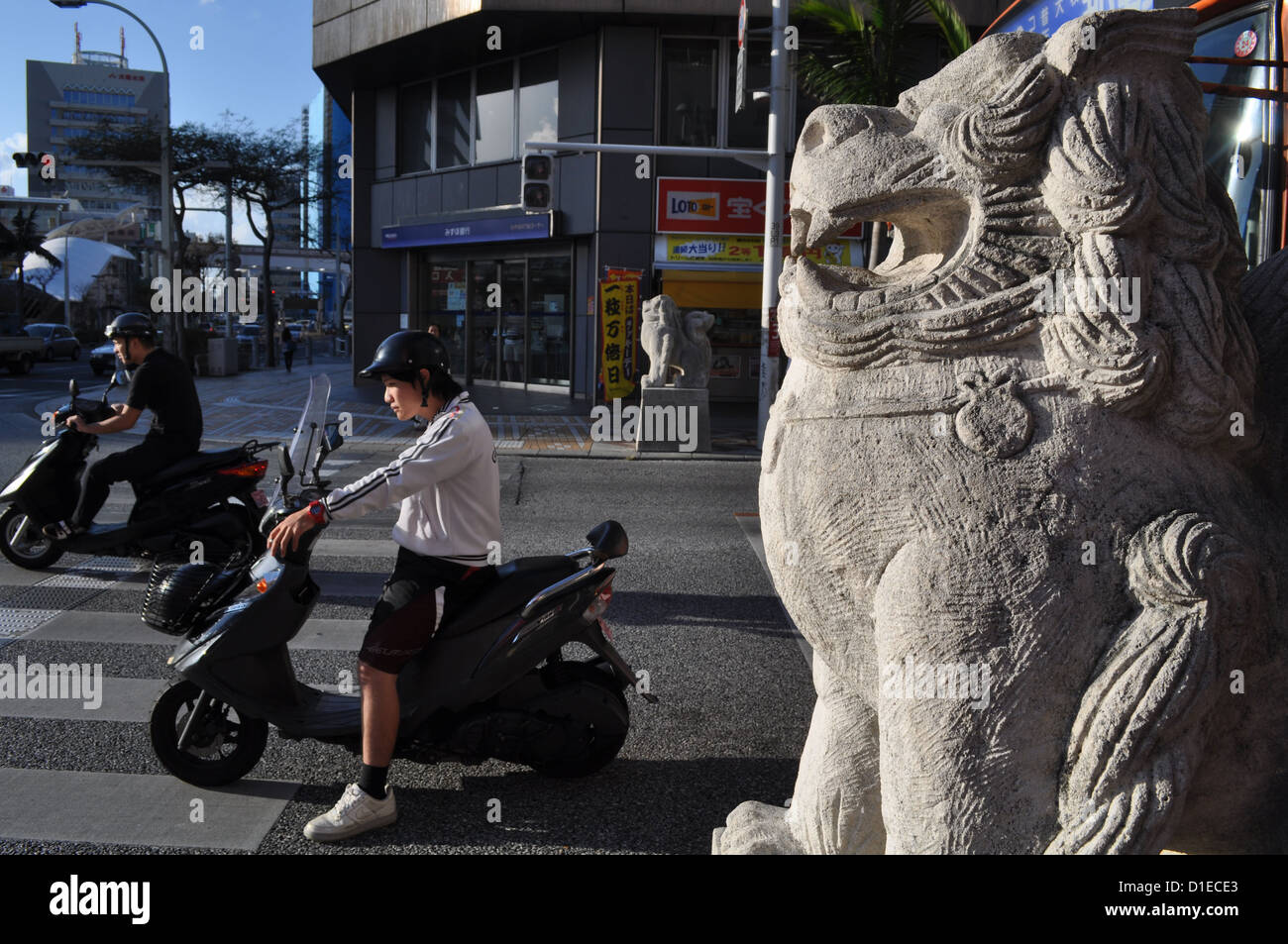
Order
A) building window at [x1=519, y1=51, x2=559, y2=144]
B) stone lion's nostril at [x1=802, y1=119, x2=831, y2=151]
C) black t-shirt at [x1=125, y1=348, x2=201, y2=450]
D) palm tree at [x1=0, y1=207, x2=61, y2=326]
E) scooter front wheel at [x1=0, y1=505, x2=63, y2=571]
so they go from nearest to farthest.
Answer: stone lion's nostril at [x1=802, y1=119, x2=831, y2=151] → black t-shirt at [x1=125, y1=348, x2=201, y2=450] → scooter front wheel at [x1=0, y1=505, x2=63, y2=571] → building window at [x1=519, y1=51, x2=559, y2=144] → palm tree at [x1=0, y1=207, x2=61, y2=326]

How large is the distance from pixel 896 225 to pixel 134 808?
129 inches

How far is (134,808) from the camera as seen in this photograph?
3.85m

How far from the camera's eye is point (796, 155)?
2438 millimetres

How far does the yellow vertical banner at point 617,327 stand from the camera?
1867cm

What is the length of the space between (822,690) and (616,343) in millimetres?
16467

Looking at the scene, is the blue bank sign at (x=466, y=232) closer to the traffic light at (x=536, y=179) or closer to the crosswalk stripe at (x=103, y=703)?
the traffic light at (x=536, y=179)

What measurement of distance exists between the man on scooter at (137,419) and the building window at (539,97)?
52.2 ft

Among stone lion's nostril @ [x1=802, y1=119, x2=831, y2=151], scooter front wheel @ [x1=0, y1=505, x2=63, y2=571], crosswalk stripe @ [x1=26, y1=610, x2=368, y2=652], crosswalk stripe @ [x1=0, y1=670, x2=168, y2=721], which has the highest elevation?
stone lion's nostril @ [x1=802, y1=119, x2=831, y2=151]

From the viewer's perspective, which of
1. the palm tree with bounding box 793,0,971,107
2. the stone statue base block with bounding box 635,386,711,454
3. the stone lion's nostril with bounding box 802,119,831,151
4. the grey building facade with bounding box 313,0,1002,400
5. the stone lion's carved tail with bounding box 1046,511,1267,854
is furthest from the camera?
the grey building facade with bounding box 313,0,1002,400

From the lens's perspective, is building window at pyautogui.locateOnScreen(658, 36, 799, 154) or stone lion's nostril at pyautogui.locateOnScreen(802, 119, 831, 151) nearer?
stone lion's nostril at pyautogui.locateOnScreen(802, 119, 831, 151)

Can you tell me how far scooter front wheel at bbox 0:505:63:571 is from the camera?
7.19 metres

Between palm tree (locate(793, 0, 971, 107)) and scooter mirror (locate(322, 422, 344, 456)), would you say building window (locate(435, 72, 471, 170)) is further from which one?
scooter mirror (locate(322, 422, 344, 456))

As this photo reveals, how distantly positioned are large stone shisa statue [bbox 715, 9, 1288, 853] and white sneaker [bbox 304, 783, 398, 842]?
2.02 m

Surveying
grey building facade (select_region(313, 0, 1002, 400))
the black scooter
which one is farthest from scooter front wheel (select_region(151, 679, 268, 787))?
grey building facade (select_region(313, 0, 1002, 400))
